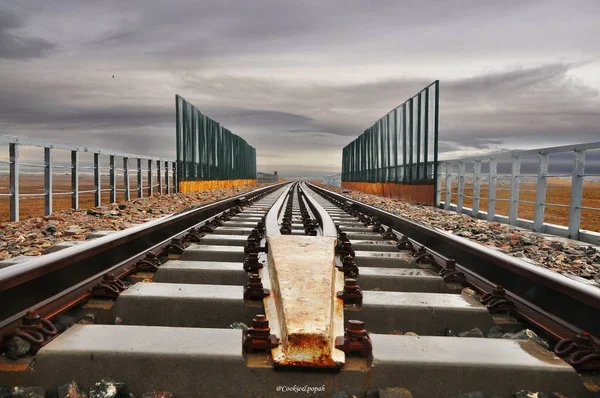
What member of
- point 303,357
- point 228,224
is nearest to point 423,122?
point 228,224

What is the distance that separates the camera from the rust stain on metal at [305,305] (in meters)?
1.74

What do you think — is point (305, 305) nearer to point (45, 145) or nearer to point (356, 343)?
point (356, 343)

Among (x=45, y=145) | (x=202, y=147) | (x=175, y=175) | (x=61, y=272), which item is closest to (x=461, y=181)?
(x=45, y=145)

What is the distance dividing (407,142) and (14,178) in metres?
14.6

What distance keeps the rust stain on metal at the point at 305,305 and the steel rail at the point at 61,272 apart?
104 cm

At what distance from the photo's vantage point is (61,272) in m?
2.66

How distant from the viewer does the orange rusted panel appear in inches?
622

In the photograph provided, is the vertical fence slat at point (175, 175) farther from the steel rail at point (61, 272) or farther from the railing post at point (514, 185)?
the steel rail at point (61, 272)

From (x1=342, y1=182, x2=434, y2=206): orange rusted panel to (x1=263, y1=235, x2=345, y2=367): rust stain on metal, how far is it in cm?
1288

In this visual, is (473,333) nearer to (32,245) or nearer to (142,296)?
(142,296)

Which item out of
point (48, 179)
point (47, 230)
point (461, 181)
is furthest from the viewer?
point (461, 181)

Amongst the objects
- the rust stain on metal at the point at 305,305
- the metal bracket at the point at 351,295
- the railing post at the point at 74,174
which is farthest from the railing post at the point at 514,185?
Result: the railing post at the point at 74,174

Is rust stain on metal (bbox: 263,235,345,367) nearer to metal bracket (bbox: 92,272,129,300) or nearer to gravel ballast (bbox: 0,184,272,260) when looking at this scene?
metal bracket (bbox: 92,272,129,300)

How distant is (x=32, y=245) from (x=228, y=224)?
2210mm
